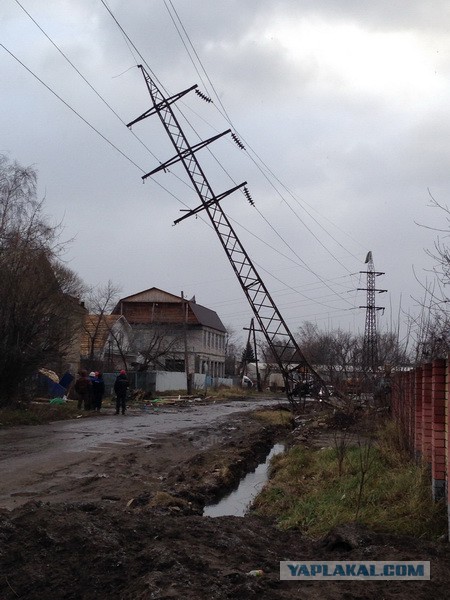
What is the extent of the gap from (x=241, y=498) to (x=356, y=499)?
389cm

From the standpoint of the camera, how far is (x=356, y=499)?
9.12m

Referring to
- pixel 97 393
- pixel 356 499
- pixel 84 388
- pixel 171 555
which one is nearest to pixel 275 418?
pixel 97 393

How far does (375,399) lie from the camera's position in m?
Answer: 17.2

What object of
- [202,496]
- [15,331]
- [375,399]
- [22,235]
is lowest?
[202,496]

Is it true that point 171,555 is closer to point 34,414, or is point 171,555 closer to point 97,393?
point 34,414

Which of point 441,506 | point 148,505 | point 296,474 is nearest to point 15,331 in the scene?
point 296,474

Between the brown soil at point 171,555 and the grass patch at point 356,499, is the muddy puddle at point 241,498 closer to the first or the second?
the grass patch at point 356,499

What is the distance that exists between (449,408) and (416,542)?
1.58m

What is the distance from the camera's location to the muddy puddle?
11.1 m

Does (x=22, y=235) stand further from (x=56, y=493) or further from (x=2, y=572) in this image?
(x=2, y=572)

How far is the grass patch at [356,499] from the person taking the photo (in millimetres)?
7887

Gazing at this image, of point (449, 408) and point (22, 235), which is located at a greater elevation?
point (22, 235)

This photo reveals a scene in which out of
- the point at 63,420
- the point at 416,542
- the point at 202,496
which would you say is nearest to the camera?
the point at 416,542

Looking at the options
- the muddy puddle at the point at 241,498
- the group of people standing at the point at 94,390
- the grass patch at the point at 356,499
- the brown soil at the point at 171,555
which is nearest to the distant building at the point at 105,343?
the group of people standing at the point at 94,390
